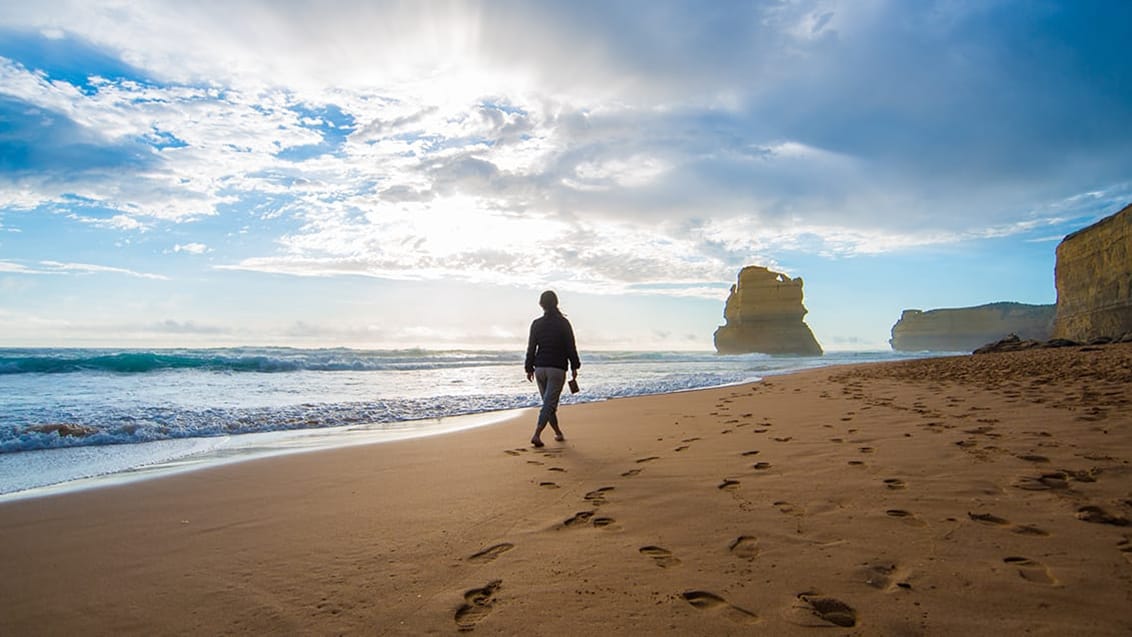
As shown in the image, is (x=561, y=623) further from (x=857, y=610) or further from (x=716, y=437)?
(x=716, y=437)

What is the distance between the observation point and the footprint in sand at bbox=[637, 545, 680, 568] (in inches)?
109

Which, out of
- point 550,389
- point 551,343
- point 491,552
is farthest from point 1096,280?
point 491,552

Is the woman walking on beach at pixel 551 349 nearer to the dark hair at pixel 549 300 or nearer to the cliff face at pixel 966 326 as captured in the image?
the dark hair at pixel 549 300

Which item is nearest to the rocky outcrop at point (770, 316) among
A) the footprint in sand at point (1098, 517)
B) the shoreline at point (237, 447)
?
the shoreline at point (237, 447)

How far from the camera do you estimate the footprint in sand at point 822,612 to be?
2.13 m

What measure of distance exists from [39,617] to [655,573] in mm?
2905

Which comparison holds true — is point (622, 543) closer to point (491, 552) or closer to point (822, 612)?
point (491, 552)

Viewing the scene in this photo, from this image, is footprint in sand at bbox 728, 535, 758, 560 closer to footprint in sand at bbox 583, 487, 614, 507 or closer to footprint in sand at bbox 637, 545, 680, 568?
footprint in sand at bbox 637, 545, 680, 568

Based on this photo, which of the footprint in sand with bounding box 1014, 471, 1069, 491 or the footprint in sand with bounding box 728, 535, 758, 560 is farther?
the footprint in sand with bounding box 1014, 471, 1069, 491

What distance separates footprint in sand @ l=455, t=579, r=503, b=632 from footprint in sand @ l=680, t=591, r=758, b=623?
0.87m

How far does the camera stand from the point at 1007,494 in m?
3.61

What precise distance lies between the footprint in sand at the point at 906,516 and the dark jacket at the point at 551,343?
14.8 feet

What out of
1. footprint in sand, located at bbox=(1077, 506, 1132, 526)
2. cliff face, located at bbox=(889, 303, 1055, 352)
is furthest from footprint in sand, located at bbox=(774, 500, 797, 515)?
cliff face, located at bbox=(889, 303, 1055, 352)

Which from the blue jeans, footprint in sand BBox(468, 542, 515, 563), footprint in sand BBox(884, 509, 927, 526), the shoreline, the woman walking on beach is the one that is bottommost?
the shoreline
